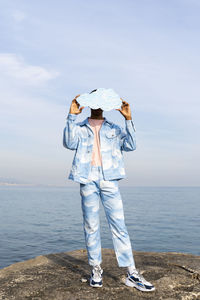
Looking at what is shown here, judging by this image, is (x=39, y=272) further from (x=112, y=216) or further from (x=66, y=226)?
(x=66, y=226)

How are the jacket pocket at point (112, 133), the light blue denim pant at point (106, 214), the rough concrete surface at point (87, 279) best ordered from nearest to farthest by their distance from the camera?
the rough concrete surface at point (87, 279) < the light blue denim pant at point (106, 214) < the jacket pocket at point (112, 133)

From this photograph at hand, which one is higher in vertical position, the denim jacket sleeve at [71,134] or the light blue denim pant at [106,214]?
the denim jacket sleeve at [71,134]

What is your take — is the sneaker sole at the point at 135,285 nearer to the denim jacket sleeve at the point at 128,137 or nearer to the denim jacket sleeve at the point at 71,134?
the denim jacket sleeve at the point at 128,137

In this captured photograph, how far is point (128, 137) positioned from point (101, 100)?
71cm

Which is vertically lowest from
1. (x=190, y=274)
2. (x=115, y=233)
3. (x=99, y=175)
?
(x=190, y=274)

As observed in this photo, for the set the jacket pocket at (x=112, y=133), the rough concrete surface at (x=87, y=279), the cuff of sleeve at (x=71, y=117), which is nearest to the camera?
the rough concrete surface at (x=87, y=279)

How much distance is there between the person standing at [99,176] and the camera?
4527mm

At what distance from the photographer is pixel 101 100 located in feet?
14.9

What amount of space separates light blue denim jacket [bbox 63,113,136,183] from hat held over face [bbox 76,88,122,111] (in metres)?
0.28

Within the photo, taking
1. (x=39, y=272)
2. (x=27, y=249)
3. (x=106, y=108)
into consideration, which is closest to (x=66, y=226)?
(x=27, y=249)

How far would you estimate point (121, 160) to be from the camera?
4785 mm

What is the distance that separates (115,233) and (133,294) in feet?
2.90

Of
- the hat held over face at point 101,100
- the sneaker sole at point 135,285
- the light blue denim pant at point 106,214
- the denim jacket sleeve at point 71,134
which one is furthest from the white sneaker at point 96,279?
the hat held over face at point 101,100

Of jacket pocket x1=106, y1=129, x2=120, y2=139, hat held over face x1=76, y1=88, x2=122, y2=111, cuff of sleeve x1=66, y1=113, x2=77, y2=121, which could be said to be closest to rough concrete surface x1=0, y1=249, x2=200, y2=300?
jacket pocket x1=106, y1=129, x2=120, y2=139
